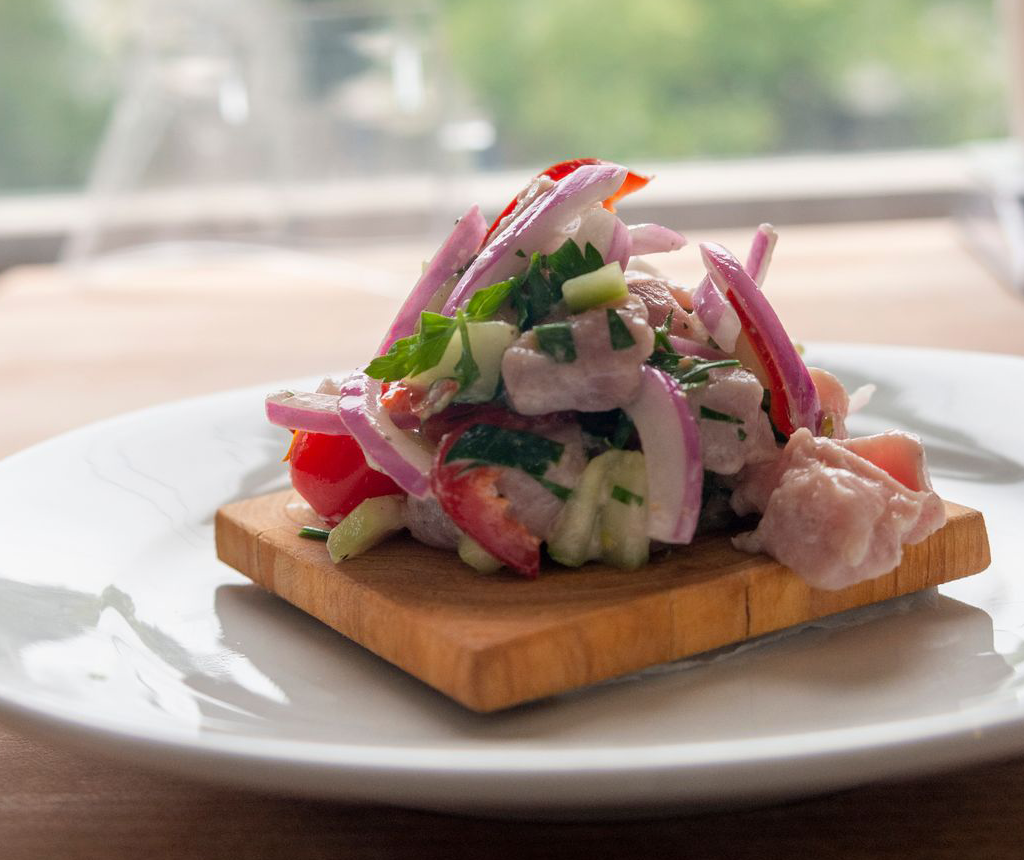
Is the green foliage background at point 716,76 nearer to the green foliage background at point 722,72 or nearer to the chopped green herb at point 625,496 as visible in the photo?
the green foliage background at point 722,72

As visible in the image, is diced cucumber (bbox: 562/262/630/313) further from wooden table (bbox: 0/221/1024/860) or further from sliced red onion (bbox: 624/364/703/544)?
wooden table (bbox: 0/221/1024/860)

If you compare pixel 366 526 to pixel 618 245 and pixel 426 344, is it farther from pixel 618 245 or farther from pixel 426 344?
pixel 618 245

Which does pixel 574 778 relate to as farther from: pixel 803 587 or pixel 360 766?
pixel 803 587

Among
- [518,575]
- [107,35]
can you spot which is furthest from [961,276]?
[107,35]

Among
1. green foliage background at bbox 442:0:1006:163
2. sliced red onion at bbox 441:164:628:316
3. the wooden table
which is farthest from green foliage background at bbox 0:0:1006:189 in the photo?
sliced red onion at bbox 441:164:628:316

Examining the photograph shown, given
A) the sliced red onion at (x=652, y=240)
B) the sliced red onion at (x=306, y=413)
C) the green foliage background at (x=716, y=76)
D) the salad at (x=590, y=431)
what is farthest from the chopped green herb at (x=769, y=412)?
the green foliage background at (x=716, y=76)

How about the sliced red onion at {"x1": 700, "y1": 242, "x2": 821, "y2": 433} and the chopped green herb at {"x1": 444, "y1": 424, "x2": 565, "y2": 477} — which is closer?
the chopped green herb at {"x1": 444, "y1": 424, "x2": 565, "y2": 477}
